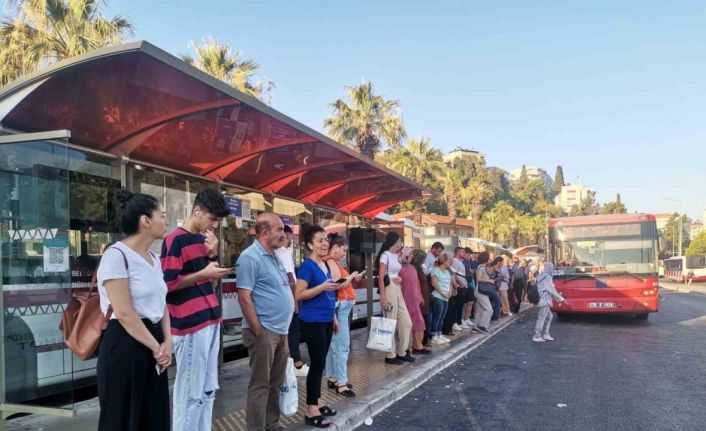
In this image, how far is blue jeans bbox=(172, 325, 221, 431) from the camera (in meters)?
3.60

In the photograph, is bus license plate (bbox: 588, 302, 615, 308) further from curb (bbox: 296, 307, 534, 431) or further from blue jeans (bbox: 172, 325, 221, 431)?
blue jeans (bbox: 172, 325, 221, 431)

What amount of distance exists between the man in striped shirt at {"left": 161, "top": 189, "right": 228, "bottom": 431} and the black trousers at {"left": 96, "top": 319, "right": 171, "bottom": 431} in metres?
0.49

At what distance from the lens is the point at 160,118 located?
18.2ft

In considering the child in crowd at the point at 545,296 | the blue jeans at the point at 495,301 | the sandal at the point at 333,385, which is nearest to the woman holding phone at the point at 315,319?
the sandal at the point at 333,385

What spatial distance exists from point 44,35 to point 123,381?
15.1 m

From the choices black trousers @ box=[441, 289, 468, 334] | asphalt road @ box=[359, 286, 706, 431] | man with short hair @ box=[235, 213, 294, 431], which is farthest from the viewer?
black trousers @ box=[441, 289, 468, 334]

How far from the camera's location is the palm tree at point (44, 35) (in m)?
14.7

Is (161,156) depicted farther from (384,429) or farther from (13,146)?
(384,429)

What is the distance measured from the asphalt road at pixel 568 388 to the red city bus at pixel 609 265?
1.87m

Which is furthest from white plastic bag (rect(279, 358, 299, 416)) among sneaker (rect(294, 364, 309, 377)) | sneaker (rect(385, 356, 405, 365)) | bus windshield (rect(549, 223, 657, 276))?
bus windshield (rect(549, 223, 657, 276))

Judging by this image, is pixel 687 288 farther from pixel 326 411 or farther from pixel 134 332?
pixel 134 332

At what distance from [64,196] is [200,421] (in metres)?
1.96

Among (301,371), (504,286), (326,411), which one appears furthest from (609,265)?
(326,411)

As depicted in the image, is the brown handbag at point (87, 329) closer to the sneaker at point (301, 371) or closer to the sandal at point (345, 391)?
the sandal at point (345, 391)
